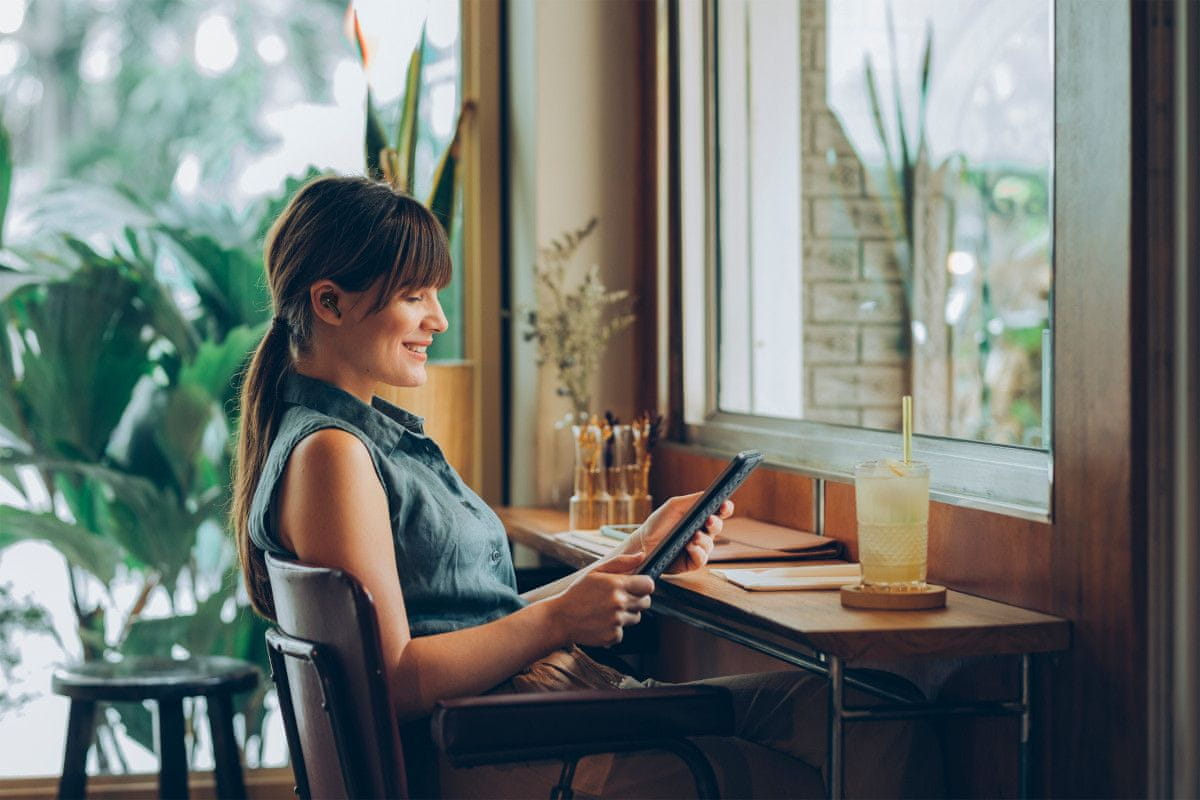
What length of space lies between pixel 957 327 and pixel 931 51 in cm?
92

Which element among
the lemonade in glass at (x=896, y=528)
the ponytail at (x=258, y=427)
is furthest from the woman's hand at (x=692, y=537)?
the ponytail at (x=258, y=427)

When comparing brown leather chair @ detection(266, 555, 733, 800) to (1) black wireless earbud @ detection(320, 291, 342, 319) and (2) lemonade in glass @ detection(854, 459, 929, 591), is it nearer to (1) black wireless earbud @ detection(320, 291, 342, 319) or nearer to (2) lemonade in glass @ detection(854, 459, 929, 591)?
(2) lemonade in glass @ detection(854, 459, 929, 591)

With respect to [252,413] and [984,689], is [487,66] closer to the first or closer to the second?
[252,413]

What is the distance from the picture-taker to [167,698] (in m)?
3.03

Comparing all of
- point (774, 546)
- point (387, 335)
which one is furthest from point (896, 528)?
Answer: point (387, 335)

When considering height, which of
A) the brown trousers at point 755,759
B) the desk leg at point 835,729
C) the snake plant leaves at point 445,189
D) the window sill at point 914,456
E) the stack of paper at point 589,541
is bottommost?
the brown trousers at point 755,759

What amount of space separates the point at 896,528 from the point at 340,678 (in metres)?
0.69

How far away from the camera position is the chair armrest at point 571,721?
1563mm

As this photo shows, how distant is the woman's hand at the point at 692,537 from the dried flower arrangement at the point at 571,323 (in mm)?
997

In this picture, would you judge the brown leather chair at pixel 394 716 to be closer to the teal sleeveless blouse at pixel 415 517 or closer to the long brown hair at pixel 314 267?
the teal sleeveless blouse at pixel 415 517

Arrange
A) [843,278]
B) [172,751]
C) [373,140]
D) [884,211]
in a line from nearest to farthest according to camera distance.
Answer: [172,751] < [373,140] < [843,278] < [884,211]

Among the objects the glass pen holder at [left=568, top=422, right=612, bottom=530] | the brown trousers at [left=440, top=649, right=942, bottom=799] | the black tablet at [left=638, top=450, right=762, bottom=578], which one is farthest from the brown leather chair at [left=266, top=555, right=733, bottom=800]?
the glass pen holder at [left=568, top=422, right=612, bottom=530]

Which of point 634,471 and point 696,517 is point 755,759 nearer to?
point 696,517

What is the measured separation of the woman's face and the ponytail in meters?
0.11
